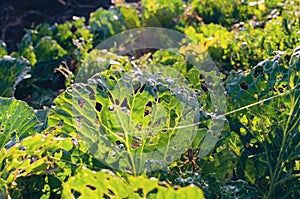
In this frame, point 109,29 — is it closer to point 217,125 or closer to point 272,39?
point 272,39

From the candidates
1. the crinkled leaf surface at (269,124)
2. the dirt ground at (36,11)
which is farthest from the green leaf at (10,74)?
the dirt ground at (36,11)

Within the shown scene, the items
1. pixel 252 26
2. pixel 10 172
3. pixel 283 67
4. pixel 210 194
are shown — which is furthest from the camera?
pixel 252 26

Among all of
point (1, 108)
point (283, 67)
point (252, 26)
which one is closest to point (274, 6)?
point (252, 26)

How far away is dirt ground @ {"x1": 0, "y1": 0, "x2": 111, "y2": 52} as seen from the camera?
13.3ft

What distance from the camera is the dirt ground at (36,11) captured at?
13.3 ft

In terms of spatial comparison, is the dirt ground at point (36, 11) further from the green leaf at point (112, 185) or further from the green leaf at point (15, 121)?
the green leaf at point (112, 185)

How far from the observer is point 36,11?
4.20 meters

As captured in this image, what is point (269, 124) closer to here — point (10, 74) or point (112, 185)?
point (112, 185)

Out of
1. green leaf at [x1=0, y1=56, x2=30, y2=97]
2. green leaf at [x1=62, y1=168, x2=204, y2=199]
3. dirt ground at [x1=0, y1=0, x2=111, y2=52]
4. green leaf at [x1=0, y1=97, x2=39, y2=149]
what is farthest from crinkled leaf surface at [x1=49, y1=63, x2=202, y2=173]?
dirt ground at [x1=0, y1=0, x2=111, y2=52]

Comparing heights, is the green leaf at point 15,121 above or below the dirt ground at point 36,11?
above

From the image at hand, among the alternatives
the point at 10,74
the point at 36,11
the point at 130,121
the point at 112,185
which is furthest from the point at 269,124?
the point at 36,11

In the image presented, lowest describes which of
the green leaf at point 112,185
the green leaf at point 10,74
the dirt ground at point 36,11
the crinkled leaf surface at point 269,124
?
the dirt ground at point 36,11

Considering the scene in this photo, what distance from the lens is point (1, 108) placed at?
1.58 meters

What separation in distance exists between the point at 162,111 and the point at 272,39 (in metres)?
1.07
